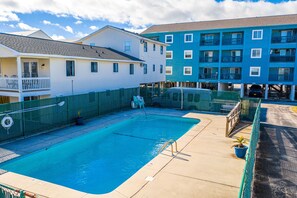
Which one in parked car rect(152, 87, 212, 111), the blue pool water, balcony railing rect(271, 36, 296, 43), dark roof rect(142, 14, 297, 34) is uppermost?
dark roof rect(142, 14, 297, 34)

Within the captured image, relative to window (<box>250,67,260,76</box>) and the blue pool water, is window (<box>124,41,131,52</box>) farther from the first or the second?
window (<box>250,67,260,76</box>)

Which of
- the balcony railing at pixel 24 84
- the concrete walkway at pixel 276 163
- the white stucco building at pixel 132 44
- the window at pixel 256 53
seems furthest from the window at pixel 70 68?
the window at pixel 256 53

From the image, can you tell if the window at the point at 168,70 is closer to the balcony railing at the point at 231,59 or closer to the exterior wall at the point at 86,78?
the balcony railing at the point at 231,59

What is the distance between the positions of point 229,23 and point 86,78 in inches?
1087

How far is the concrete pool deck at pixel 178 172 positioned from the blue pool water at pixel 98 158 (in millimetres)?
701

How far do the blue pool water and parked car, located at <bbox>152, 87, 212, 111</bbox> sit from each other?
622 centimetres

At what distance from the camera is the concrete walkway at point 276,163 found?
7.47 meters

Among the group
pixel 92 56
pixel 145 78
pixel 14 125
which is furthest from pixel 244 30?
pixel 14 125

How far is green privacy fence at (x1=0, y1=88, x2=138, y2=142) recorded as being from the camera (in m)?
12.9

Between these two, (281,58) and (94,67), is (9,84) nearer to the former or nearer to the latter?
(94,67)

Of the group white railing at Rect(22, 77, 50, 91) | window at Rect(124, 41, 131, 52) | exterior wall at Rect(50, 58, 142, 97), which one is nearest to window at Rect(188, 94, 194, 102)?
exterior wall at Rect(50, 58, 142, 97)

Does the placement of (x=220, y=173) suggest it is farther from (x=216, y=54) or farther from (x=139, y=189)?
(x=216, y=54)

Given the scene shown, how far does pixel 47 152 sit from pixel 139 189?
638cm

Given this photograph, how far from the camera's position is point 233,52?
37.8 m
